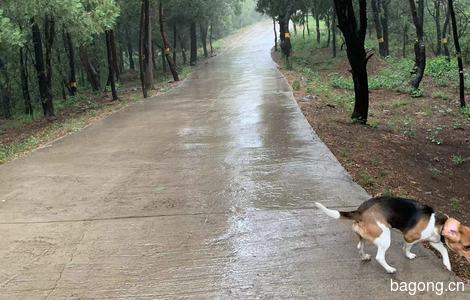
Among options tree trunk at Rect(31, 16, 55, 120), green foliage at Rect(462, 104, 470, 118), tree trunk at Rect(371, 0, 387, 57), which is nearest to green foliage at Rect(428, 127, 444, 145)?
green foliage at Rect(462, 104, 470, 118)

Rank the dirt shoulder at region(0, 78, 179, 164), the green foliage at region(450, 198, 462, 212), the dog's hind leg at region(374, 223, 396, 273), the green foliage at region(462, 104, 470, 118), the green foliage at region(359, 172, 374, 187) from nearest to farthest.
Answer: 1. the dog's hind leg at region(374, 223, 396, 273)
2. the green foliage at region(450, 198, 462, 212)
3. the green foliage at region(359, 172, 374, 187)
4. the dirt shoulder at region(0, 78, 179, 164)
5. the green foliage at region(462, 104, 470, 118)

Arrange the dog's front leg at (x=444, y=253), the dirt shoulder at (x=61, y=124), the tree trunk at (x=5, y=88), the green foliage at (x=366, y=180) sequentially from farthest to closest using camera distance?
the tree trunk at (x=5, y=88), the dirt shoulder at (x=61, y=124), the green foliage at (x=366, y=180), the dog's front leg at (x=444, y=253)

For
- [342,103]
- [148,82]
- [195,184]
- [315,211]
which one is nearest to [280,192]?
[315,211]

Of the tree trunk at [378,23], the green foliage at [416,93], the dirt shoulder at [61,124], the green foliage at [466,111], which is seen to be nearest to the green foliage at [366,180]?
the dirt shoulder at [61,124]

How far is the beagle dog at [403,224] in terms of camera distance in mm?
4320

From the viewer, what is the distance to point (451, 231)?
4.28m

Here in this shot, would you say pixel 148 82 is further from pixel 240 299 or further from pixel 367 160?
pixel 240 299

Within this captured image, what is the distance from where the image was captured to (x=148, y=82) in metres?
22.2

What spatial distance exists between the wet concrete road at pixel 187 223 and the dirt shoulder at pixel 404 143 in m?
0.53

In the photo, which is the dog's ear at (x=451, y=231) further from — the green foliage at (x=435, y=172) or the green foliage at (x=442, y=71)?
the green foliage at (x=442, y=71)

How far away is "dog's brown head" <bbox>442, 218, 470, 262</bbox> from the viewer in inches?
167

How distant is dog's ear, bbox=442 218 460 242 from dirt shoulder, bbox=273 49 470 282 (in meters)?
0.51

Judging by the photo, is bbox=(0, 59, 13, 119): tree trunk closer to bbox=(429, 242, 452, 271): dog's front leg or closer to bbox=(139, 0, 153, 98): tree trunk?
bbox=(139, 0, 153, 98): tree trunk

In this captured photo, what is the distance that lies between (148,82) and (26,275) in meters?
17.8
